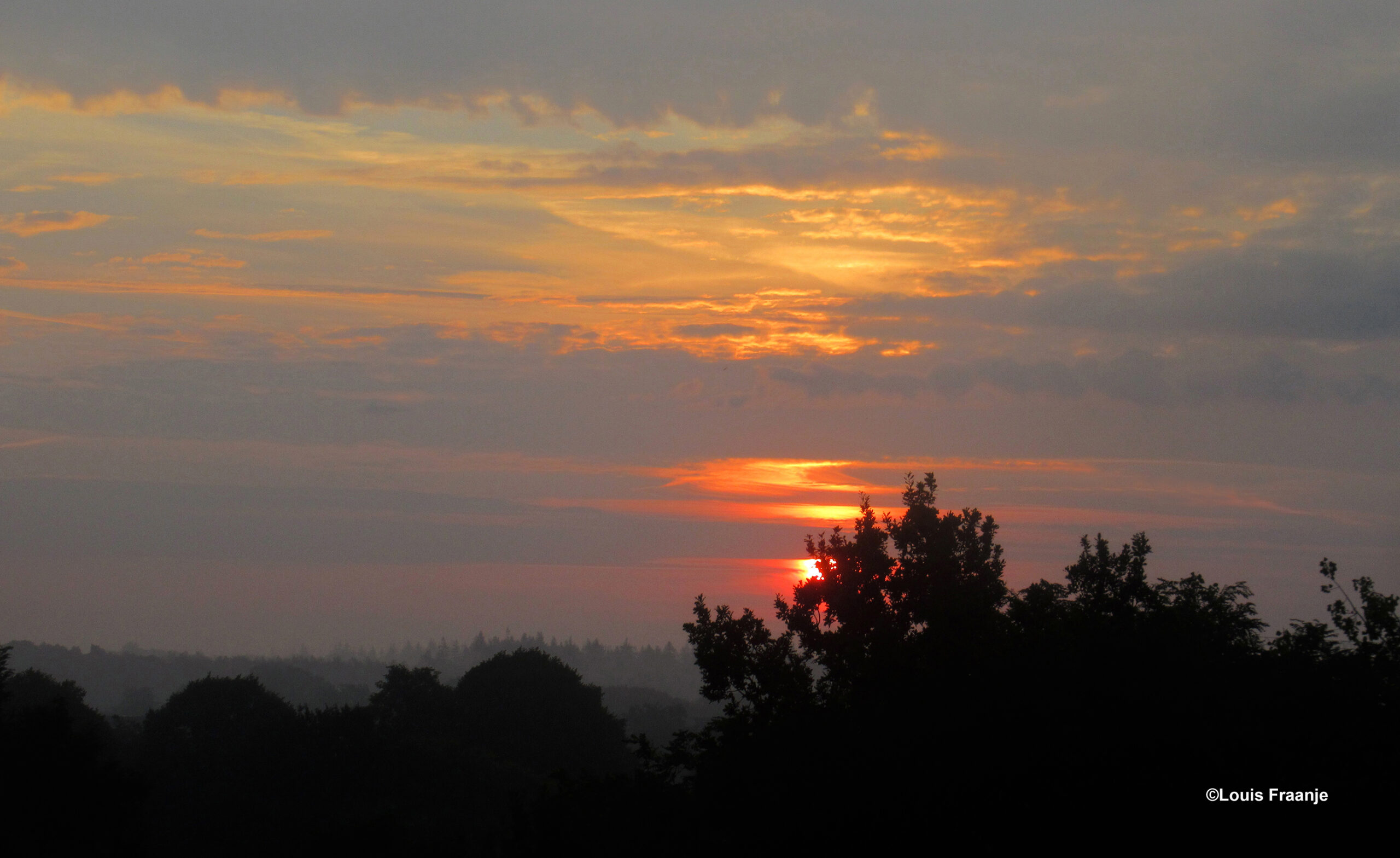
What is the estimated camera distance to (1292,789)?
18125 mm

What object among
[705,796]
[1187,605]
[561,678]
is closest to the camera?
[705,796]

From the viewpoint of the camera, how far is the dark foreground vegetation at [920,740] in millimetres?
19734

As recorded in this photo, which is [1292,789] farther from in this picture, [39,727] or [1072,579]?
[39,727]

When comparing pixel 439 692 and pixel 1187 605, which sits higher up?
pixel 1187 605

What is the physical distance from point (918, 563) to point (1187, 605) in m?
10.3

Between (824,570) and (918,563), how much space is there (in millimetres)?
3218

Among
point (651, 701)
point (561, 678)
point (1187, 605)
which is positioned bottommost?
point (651, 701)

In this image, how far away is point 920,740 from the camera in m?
23.7

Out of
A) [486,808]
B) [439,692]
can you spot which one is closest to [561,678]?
[439,692]

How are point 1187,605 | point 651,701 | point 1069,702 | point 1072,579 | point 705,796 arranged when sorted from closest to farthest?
point 1069,702 < point 705,796 < point 1187,605 < point 1072,579 < point 651,701

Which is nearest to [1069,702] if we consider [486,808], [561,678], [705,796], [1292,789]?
[1292,789]

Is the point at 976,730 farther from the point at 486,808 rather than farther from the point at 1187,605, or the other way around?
the point at 486,808

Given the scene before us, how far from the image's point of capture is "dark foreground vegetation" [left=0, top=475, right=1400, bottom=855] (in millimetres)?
19734

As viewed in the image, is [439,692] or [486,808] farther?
[439,692]
